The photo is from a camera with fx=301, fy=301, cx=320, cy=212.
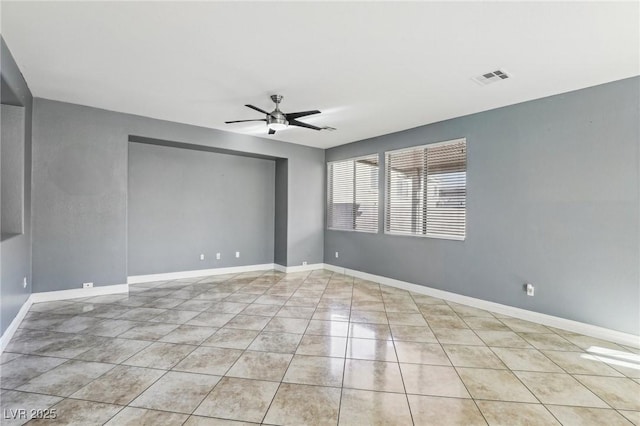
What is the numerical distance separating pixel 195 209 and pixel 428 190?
14.5 feet

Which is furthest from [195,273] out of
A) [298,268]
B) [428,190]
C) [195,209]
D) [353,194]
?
[428,190]

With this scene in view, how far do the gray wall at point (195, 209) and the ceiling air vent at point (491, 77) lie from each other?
15.3 ft

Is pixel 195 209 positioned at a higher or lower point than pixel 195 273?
higher

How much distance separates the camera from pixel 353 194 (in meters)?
6.51

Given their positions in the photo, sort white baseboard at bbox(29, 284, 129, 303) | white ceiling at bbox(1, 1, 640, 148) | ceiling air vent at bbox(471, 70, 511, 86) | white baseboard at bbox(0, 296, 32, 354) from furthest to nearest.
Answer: white baseboard at bbox(29, 284, 129, 303) → ceiling air vent at bbox(471, 70, 511, 86) → white baseboard at bbox(0, 296, 32, 354) → white ceiling at bbox(1, 1, 640, 148)

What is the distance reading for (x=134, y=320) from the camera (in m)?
3.65

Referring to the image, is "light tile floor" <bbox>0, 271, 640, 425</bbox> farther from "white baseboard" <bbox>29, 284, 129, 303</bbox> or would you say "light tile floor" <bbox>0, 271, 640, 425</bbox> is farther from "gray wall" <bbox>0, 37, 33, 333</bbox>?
"gray wall" <bbox>0, 37, 33, 333</bbox>

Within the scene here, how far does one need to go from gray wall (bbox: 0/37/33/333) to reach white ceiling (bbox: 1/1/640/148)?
6.2 inches

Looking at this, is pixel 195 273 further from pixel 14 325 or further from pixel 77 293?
pixel 14 325

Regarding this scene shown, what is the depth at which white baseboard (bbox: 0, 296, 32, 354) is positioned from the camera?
286 cm

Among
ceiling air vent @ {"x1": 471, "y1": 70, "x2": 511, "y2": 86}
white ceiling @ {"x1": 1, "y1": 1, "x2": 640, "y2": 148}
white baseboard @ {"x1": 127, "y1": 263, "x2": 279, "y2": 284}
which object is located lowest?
white baseboard @ {"x1": 127, "y1": 263, "x2": 279, "y2": 284}

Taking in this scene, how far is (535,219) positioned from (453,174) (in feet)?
4.26

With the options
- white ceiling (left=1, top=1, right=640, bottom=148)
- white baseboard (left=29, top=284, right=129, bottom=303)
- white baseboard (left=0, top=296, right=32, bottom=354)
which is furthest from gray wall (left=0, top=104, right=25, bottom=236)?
white baseboard (left=29, top=284, right=129, bottom=303)

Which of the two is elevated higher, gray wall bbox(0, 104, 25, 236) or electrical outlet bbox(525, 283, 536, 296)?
gray wall bbox(0, 104, 25, 236)
